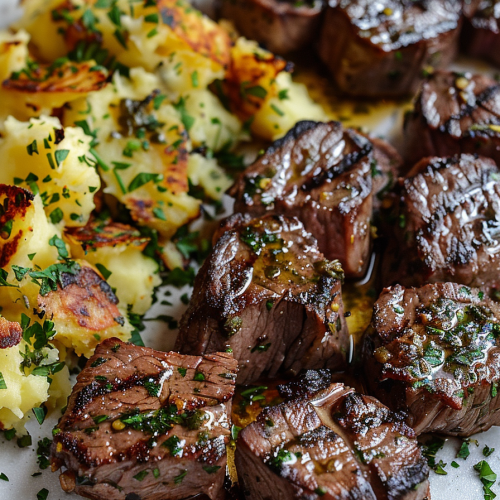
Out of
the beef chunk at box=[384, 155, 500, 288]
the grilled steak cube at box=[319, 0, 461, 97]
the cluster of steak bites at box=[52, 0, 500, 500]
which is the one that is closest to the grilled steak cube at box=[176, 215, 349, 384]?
the cluster of steak bites at box=[52, 0, 500, 500]

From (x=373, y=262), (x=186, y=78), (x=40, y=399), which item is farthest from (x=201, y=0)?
(x=40, y=399)

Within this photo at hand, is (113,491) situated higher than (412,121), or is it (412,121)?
(412,121)

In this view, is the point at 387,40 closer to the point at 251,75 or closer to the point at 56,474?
the point at 251,75

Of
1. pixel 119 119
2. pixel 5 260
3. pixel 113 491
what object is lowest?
pixel 113 491

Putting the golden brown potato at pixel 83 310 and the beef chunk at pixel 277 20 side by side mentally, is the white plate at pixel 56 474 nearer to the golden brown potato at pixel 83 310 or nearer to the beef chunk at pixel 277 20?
the golden brown potato at pixel 83 310

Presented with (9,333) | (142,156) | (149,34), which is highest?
(149,34)

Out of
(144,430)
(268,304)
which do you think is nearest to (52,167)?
(268,304)

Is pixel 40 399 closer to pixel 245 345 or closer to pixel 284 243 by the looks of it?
pixel 245 345
